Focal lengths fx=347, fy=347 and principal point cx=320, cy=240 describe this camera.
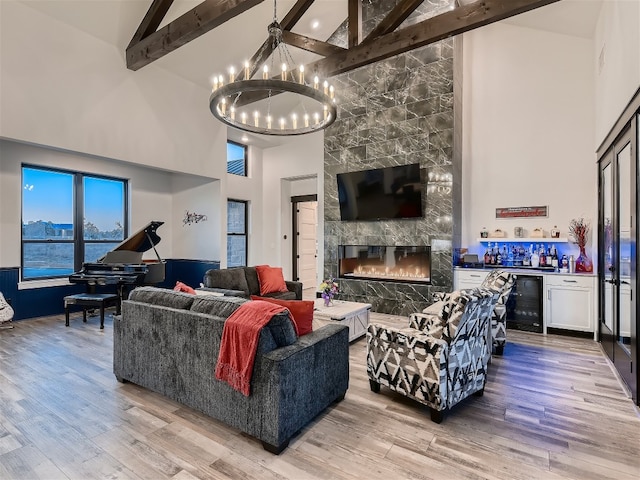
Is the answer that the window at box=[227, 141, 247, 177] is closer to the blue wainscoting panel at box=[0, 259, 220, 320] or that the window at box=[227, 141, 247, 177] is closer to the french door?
the blue wainscoting panel at box=[0, 259, 220, 320]

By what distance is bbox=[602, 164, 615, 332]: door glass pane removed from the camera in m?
4.02

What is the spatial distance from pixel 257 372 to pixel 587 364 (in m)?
3.82

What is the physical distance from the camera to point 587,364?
12.8ft

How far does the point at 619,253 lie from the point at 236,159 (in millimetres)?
7726

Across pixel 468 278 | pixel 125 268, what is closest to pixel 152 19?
pixel 125 268

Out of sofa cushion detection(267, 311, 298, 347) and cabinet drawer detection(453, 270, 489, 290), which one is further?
cabinet drawer detection(453, 270, 489, 290)

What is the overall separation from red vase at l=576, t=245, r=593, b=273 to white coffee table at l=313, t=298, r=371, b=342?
3.21 metres

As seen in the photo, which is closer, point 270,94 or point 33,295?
point 270,94

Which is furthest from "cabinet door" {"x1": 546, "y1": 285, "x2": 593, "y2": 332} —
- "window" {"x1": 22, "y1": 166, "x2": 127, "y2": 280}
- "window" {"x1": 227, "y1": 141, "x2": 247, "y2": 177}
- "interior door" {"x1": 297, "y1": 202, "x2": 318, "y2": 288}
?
"window" {"x1": 22, "y1": 166, "x2": 127, "y2": 280}

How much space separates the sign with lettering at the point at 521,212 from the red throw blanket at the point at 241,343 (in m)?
4.97

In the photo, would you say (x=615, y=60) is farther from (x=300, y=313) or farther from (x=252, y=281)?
(x=252, y=281)

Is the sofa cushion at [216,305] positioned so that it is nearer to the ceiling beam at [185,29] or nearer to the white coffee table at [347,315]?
the white coffee table at [347,315]

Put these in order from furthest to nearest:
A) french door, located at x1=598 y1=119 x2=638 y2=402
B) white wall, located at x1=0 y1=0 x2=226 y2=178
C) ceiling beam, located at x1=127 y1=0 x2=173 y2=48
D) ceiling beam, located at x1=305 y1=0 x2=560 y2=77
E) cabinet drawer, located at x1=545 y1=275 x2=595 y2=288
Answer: ceiling beam, located at x1=127 y1=0 x2=173 y2=48, cabinet drawer, located at x1=545 y1=275 x2=595 y2=288, white wall, located at x1=0 y1=0 x2=226 y2=178, ceiling beam, located at x1=305 y1=0 x2=560 y2=77, french door, located at x1=598 y1=119 x2=638 y2=402

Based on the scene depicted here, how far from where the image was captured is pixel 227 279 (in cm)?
555
